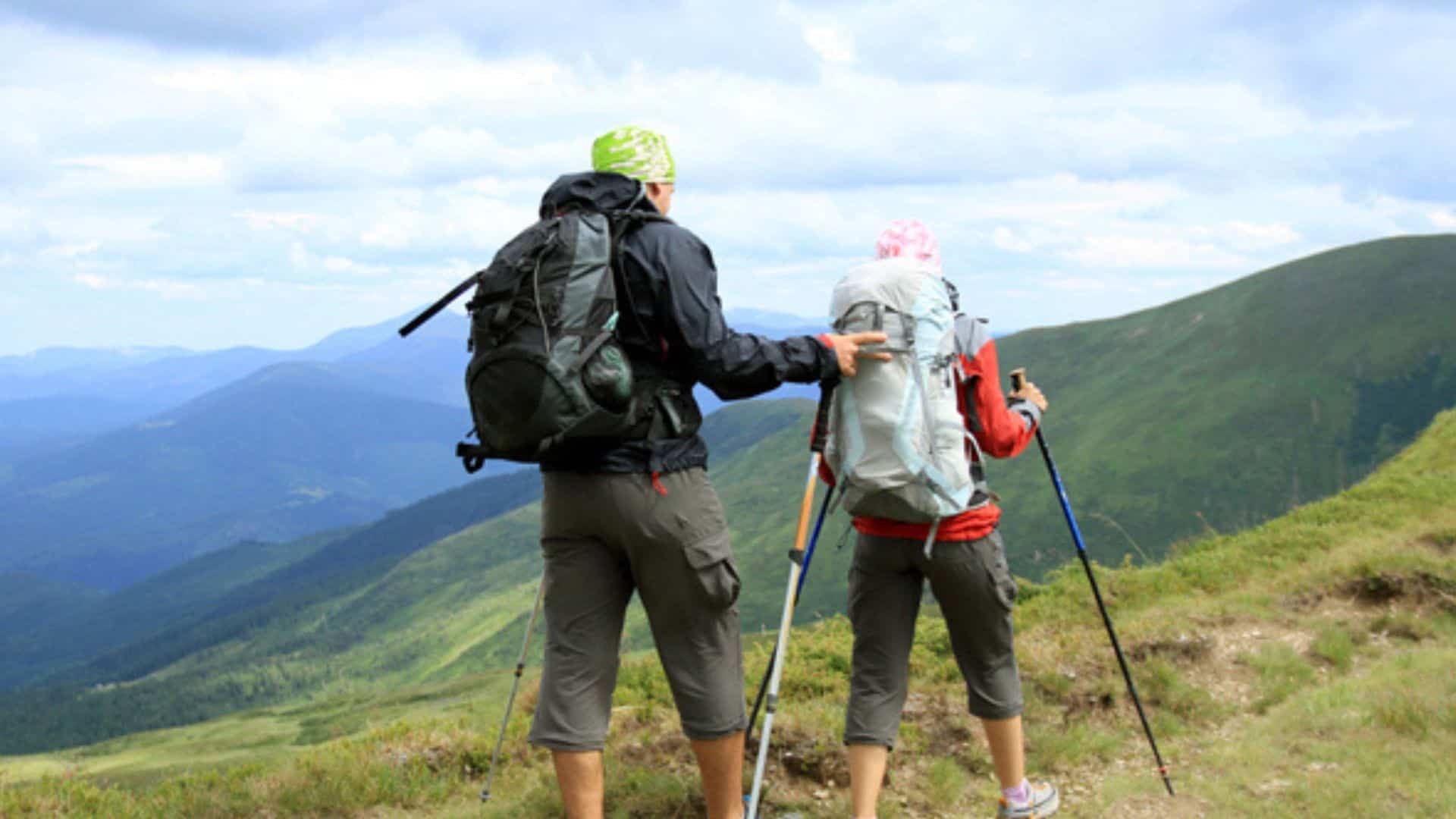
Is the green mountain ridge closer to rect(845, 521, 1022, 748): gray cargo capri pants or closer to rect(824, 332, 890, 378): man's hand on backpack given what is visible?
rect(845, 521, 1022, 748): gray cargo capri pants

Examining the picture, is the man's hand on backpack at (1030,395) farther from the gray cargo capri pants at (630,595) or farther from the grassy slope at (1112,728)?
the grassy slope at (1112,728)

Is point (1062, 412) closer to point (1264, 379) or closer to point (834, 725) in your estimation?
point (1264, 379)

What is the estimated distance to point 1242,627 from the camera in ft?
36.2

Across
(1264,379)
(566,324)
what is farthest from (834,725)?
(1264,379)

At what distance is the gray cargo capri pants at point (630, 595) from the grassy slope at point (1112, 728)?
69.6 inches

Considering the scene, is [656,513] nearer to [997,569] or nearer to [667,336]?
[667,336]

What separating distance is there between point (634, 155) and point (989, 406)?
2320mm

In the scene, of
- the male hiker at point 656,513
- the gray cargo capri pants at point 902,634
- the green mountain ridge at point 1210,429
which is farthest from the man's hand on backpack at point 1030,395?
the green mountain ridge at point 1210,429

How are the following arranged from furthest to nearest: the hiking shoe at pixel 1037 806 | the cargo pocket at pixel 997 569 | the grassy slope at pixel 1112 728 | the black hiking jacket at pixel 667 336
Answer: the grassy slope at pixel 1112 728 → the hiking shoe at pixel 1037 806 → the cargo pocket at pixel 997 569 → the black hiking jacket at pixel 667 336

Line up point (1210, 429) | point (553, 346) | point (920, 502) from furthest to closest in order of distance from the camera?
point (1210, 429), point (920, 502), point (553, 346)

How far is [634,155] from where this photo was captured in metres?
5.26

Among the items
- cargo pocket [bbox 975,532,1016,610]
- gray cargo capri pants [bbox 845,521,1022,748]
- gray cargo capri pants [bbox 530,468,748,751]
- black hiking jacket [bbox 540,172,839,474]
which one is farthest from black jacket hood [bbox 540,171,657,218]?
cargo pocket [bbox 975,532,1016,610]

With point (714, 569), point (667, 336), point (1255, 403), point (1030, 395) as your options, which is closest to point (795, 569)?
point (714, 569)

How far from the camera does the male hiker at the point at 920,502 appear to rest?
559 centimetres
